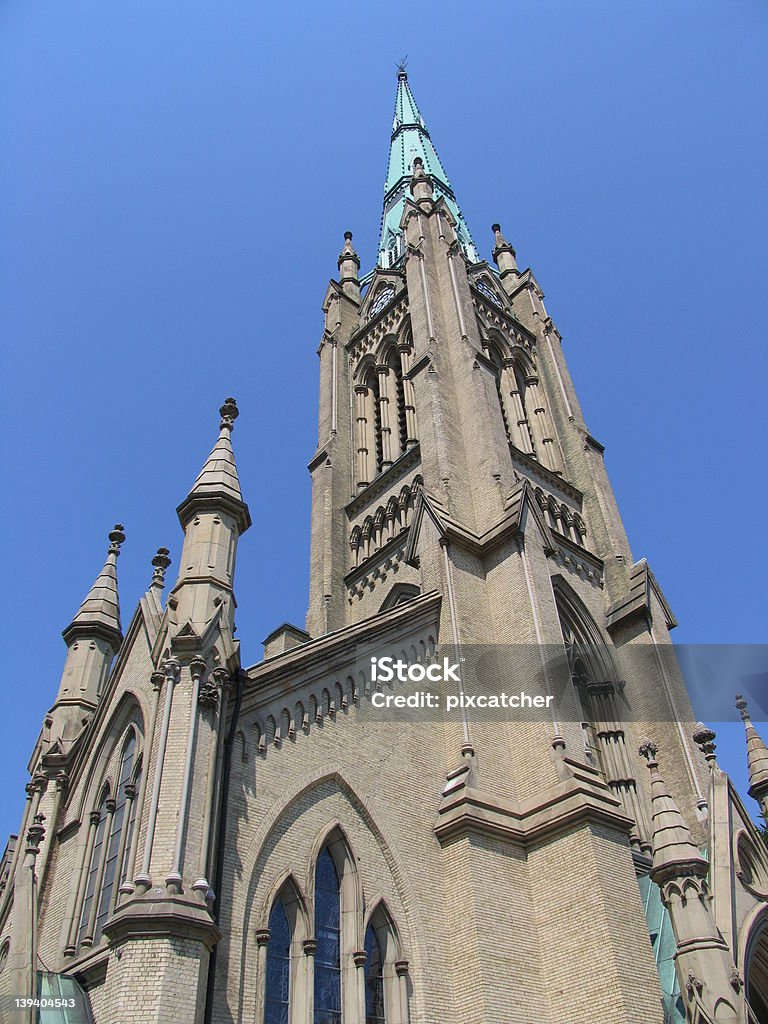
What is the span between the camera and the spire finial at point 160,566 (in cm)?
1559

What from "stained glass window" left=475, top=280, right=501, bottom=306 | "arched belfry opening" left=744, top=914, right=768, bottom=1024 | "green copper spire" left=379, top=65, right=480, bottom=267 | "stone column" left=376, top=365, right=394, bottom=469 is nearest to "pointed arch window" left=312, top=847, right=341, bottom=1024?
"arched belfry opening" left=744, top=914, right=768, bottom=1024

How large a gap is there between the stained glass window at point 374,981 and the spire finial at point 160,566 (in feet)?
24.1

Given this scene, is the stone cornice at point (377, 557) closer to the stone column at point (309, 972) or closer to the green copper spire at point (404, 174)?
the stone column at point (309, 972)

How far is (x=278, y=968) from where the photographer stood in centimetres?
1027

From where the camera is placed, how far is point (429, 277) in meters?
26.1

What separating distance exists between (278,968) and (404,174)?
40471 millimetres

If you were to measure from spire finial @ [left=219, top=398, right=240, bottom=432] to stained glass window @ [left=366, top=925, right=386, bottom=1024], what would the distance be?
838cm

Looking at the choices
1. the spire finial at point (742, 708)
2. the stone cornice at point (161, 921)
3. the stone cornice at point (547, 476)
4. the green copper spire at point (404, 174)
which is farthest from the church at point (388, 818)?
the green copper spire at point (404, 174)

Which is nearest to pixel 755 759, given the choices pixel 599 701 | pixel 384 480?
pixel 599 701

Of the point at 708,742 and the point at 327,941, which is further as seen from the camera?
the point at 708,742

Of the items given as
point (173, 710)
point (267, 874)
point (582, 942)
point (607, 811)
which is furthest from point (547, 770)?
point (173, 710)

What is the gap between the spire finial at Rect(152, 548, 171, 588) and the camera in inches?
614

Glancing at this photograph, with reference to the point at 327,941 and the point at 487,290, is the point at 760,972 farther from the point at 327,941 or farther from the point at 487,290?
the point at 487,290

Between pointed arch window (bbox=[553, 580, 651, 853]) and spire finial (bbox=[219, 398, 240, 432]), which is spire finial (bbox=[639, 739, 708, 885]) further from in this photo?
spire finial (bbox=[219, 398, 240, 432])
